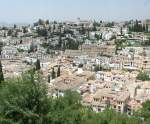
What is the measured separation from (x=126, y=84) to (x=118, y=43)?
2240cm

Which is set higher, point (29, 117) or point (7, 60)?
point (29, 117)

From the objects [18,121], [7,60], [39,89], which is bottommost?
[7,60]

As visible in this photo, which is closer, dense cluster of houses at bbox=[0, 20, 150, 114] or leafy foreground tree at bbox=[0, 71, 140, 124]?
leafy foreground tree at bbox=[0, 71, 140, 124]

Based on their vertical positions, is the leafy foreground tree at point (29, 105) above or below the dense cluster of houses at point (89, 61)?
above

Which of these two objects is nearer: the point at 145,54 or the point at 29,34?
the point at 145,54

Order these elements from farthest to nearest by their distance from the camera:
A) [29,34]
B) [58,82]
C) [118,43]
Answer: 1. [29,34]
2. [118,43]
3. [58,82]

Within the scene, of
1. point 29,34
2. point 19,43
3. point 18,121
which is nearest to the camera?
point 18,121

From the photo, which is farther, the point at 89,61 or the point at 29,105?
the point at 89,61

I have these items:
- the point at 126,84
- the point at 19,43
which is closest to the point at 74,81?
the point at 126,84

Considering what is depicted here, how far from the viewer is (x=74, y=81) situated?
25.7 metres

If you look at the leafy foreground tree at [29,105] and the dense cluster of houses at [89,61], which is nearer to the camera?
the leafy foreground tree at [29,105]

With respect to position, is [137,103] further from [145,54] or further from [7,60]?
[7,60]

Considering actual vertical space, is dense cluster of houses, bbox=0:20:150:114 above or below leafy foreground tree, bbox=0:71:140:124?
below

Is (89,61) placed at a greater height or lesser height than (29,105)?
lesser
